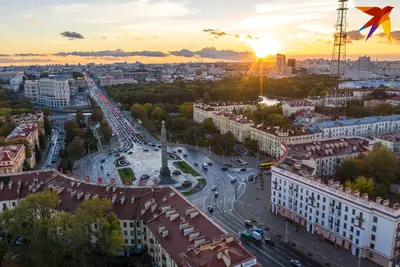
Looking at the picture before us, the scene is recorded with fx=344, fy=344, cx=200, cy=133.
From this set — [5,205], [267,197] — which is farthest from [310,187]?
[5,205]

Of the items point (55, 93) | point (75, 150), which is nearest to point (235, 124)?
point (75, 150)

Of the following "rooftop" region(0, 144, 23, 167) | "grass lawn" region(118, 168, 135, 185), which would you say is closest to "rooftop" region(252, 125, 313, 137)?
"grass lawn" region(118, 168, 135, 185)

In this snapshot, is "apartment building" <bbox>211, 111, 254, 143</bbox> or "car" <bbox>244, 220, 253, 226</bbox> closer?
"car" <bbox>244, 220, 253, 226</bbox>

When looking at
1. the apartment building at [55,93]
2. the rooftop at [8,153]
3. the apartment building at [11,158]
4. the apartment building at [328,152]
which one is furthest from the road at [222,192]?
the apartment building at [55,93]

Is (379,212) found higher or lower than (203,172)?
higher

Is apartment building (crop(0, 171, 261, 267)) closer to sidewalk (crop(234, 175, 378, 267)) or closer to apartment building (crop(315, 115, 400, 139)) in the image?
sidewalk (crop(234, 175, 378, 267))

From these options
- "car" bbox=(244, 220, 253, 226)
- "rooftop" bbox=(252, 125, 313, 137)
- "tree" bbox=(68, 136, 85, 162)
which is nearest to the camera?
"car" bbox=(244, 220, 253, 226)

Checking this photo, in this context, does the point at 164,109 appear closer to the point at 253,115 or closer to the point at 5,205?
the point at 253,115
